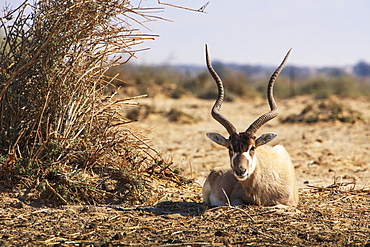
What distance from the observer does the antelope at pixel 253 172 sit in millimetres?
5668

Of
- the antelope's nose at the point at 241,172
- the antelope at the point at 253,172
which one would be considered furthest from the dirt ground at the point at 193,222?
the antelope's nose at the point at 241,172

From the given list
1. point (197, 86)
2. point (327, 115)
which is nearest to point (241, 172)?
point (327, 115)

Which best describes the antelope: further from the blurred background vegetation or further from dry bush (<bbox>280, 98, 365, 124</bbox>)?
the blurred background vegetation

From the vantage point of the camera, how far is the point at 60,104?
6258mm

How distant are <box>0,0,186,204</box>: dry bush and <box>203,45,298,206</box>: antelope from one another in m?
1.04

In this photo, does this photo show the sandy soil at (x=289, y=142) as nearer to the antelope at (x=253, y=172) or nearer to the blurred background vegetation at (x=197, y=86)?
the blurred background vegetation at (x=197, y=86)

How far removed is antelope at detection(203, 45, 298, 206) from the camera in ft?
18.6

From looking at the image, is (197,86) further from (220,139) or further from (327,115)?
(220,139)

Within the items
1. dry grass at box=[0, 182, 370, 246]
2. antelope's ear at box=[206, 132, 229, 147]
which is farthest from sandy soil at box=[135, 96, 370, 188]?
dry grass at box=[0, 182, 370, 246]

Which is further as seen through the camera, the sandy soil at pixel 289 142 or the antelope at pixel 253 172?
the sandy soil at pixel 289 142

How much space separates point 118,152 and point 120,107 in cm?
65

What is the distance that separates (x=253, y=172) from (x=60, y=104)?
96.4 inches

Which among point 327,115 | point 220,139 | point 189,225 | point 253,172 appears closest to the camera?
point 189,225

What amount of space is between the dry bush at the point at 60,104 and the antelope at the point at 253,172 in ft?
3.42
